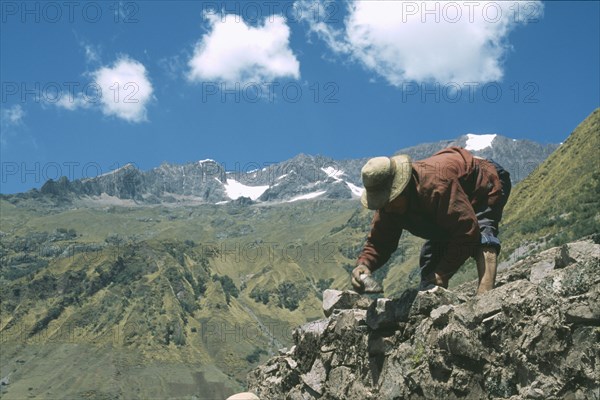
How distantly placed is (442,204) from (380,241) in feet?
4.70

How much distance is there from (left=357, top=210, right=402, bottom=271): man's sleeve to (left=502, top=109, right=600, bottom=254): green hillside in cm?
4380

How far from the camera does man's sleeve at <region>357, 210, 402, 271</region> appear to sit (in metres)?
10.4

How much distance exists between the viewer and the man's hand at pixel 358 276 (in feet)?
32.7

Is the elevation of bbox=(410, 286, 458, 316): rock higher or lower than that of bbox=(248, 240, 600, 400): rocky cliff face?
higher

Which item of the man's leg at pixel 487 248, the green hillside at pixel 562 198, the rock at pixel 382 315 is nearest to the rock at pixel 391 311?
the rock at pixel 382 315

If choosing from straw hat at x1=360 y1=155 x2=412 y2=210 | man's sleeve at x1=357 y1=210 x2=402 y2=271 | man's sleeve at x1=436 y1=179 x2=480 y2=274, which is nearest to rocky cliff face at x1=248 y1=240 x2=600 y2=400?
man's sleeve at x1=357 y1=210 x2=402 y2=271

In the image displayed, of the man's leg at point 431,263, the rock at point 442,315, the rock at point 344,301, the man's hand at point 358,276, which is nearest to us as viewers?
the rock at point 442,315

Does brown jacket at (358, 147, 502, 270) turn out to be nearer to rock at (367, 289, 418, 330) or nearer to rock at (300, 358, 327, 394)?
rock at (367, 289, 418, 330)

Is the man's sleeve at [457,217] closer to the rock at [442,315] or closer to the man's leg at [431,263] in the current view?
the man's leg at [431,263]

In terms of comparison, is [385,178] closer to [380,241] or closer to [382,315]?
[380,241]

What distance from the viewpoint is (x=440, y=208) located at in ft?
31.1

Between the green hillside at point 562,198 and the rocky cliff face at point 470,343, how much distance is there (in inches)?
1743

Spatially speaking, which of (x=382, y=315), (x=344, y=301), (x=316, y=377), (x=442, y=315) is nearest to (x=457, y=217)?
Answer: (x=442, y=315)

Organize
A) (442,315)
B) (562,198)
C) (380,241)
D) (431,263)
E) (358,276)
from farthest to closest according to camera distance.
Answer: (562,198) < (431,263) < (380,241) < (358,276) < (442,315)
